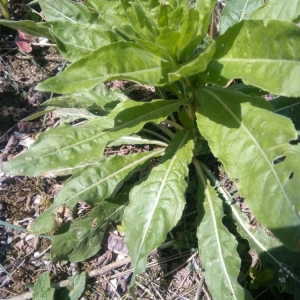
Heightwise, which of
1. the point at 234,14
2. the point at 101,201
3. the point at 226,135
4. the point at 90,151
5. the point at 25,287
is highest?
the point at 234,14

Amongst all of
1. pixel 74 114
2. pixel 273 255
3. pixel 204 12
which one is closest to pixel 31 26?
pixel 74 114

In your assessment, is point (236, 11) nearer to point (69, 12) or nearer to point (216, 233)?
point (69, 12)

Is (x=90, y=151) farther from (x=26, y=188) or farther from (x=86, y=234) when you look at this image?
(x=26, y=188)

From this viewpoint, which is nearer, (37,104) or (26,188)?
(26,188)

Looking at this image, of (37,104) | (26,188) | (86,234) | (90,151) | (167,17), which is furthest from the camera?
(37,104)

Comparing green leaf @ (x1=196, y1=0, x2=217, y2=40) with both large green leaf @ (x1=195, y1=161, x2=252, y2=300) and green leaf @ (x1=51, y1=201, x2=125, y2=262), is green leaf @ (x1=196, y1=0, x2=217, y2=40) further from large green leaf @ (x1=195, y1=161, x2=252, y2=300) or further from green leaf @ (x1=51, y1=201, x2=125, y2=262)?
green leaf @ (x1=51, y1=201, x2=125, y2=262)

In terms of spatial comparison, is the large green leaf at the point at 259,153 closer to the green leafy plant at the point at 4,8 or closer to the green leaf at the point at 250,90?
the green leaf at the point at 250,90

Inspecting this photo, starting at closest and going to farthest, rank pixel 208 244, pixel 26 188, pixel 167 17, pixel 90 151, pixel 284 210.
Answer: pixel 284 210
pixel 167 17
pixel 90 151
pixel 208 244
pixel 26 188

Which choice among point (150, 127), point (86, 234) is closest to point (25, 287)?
point (86, 234)
